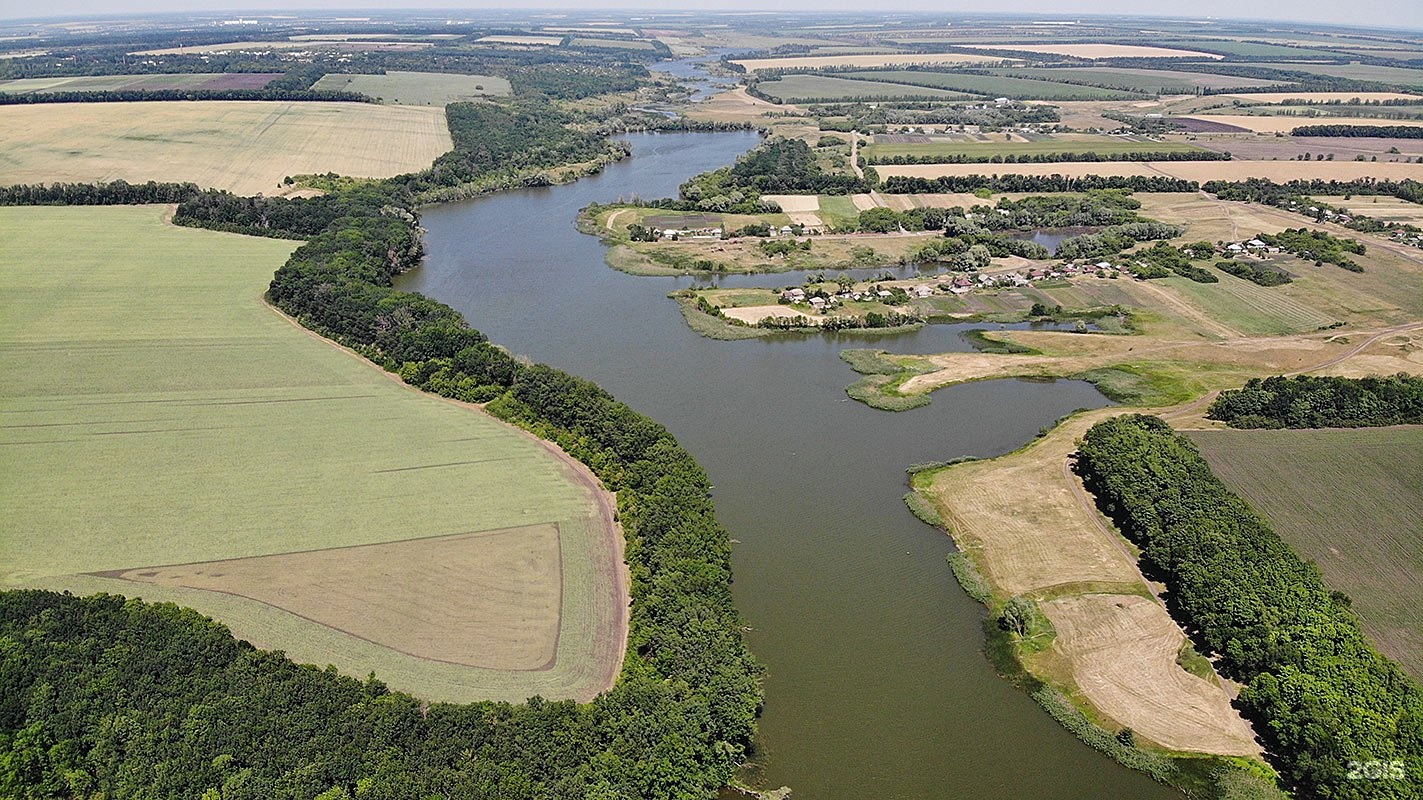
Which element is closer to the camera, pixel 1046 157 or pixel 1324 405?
pixel 1324 405

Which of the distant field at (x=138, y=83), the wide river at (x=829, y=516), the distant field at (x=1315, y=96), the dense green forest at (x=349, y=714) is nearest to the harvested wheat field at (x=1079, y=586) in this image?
the wide river at (x=829, y=516)

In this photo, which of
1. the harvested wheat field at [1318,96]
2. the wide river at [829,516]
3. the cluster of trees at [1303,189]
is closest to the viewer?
the wide river at [829,516]

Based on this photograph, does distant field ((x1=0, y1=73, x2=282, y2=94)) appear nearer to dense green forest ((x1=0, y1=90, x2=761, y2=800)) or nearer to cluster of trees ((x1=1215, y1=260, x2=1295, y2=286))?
dense green forest ((x1=0, y1=90, x2=761, y2=800))

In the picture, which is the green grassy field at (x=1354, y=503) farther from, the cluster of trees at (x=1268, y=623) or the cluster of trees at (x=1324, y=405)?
the cluster of trees at (x=1268, y=623)

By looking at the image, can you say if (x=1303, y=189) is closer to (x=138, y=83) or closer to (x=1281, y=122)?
(x=1281, y=122)

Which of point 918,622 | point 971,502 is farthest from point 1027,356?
point 918,622

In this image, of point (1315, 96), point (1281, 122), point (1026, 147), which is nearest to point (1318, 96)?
point (1315, 96)

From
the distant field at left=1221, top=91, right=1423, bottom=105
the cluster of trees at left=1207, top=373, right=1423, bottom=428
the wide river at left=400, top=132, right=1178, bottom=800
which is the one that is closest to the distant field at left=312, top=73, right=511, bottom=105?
the wide river at left=400, top=132, right=1178, bottom=800
